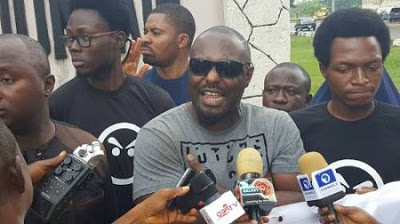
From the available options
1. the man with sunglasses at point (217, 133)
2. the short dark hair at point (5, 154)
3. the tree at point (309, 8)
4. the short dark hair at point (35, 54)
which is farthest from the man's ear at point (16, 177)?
the tree at point (309, 8)

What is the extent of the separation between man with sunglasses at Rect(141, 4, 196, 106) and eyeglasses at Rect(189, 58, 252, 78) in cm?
160

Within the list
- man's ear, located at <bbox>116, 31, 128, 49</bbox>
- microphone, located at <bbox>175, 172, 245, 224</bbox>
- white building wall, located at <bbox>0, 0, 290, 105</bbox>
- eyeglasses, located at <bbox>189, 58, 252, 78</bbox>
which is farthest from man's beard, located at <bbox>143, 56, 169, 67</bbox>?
microphone, located at <bbox>175, 172, 245, 224</bbox>

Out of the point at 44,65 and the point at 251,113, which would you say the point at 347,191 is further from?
the point at 44,65

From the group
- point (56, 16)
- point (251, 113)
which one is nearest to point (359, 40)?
point (251, 113)

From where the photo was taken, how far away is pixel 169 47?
14.3 ft

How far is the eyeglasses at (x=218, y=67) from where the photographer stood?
8.02 ft

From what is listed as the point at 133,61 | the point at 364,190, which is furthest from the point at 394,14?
the point at 364,190

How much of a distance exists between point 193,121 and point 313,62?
45.9ft

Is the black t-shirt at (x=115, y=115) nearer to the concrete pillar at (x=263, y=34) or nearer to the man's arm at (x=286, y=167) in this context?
the man's arm at (x=286, y=167)

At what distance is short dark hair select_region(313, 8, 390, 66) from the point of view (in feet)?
9.10

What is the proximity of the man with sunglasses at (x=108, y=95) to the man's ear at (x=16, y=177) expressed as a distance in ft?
3.56

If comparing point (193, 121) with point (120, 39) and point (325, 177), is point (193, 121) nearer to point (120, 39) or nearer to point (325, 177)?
point (325, 177)

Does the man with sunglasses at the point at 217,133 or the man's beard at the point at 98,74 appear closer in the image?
the man with sunglasses at the point at 217,133

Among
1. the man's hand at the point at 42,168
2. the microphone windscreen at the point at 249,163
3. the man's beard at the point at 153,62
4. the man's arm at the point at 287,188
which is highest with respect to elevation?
the man's hand at the point at 42,168
